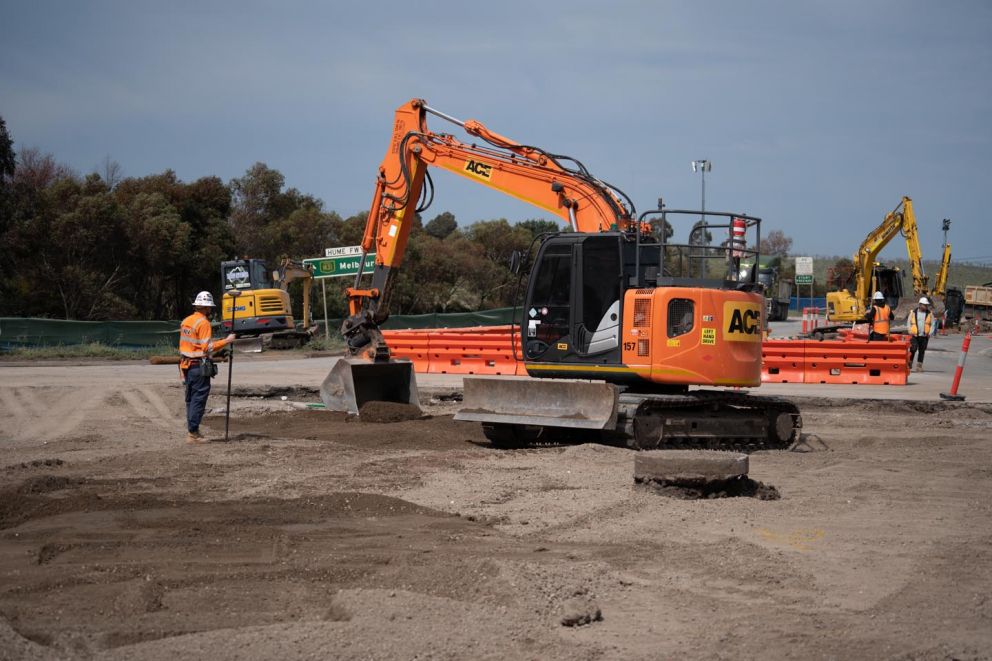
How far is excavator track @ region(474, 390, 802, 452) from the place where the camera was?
37.3 ft

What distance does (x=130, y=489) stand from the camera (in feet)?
28.1

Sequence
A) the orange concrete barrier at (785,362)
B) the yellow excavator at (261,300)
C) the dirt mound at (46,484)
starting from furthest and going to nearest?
the yellow excavator at (261,300)
the orange concrete barrier at (785,362)
the dirt mound at (46,484)

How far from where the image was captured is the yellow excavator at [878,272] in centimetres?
3788

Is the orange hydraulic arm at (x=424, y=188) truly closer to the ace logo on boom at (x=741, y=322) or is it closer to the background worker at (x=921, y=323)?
the ace logo on boom at (x=741, y=322)

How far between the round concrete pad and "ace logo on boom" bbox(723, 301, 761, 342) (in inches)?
111

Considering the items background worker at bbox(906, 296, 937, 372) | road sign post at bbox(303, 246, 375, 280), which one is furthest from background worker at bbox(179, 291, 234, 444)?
road sign post at bbox(303, 246, 375, 280)

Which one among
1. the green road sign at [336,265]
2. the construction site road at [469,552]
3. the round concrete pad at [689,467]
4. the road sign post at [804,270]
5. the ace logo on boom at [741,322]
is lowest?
the construction site road at [469,552]

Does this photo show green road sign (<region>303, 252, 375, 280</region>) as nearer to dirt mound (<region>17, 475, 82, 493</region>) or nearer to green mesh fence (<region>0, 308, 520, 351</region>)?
green mesh fence (<region>0, 308, 520, 351</region>)

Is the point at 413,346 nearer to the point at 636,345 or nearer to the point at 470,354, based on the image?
the point at 470,354

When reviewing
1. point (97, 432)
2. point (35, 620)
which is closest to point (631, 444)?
point (97, 432)

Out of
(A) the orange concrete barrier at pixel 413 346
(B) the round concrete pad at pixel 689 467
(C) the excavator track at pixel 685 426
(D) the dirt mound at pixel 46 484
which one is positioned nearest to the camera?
(D) the dirt mound at pixel 46 484

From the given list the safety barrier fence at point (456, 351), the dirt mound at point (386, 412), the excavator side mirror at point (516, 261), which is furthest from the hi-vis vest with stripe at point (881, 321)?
the excavator side mirror at point (516, 261)

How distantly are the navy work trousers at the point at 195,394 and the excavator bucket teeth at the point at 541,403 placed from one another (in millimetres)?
2993

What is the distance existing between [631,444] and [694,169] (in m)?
15.8
